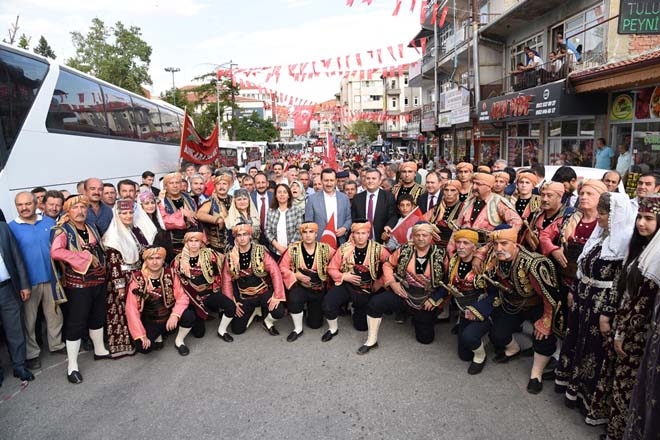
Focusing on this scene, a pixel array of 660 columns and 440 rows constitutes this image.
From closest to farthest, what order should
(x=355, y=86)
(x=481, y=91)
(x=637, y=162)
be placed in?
1. (x=637, y=162)
2. (x=481, y=91)
3. (x=355, y=86)

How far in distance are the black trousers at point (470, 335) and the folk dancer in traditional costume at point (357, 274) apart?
1119 mm

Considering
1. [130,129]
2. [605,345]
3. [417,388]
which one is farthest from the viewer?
[130,129]

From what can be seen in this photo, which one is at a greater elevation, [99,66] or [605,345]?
[99,66]

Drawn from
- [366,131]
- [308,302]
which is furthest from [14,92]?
[366,131]

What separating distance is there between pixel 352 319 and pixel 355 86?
78087 mm

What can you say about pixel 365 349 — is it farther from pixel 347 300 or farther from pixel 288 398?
pixel 288 398

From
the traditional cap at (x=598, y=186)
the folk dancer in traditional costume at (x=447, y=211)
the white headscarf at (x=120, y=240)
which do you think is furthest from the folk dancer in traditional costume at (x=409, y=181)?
the white headscarf at (x=120, y=240)

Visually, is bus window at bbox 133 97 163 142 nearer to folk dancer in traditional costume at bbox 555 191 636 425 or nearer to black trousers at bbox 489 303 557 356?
black trousers at bbox 489 303 557 356

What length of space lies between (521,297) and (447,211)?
1810mm

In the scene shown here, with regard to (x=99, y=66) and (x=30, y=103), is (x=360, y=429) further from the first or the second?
(x=99, y=66)

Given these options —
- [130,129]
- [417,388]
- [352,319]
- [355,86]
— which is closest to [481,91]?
[130,129]

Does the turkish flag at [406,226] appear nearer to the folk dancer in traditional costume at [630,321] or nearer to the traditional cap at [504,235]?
the traditional cap at [504,235]

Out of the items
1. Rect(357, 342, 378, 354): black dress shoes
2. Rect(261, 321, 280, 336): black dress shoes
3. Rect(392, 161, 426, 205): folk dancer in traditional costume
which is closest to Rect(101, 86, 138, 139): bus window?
Rect(261, 321, 280, 336): black dress shoes

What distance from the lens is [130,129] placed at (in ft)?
32.8
